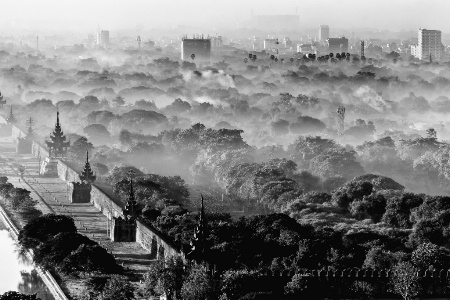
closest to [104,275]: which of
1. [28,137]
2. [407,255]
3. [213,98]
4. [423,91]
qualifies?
[407,255]

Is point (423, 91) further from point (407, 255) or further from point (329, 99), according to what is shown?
point (407, 255)

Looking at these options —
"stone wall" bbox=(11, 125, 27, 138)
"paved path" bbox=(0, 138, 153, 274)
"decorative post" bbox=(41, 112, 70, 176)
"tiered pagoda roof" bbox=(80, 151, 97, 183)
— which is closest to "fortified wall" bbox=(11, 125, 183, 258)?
"paved path" bbox=(0, 138, 153, 274)

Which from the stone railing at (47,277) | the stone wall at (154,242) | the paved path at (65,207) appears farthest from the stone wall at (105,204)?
the stone railing at (47,277)

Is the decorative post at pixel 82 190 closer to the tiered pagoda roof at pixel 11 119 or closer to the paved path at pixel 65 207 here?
the paved path at pixel 65 207

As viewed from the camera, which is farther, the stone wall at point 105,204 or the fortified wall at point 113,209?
the stone wall at point 105,204

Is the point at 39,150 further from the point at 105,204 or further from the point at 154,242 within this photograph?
the point at 154,242
